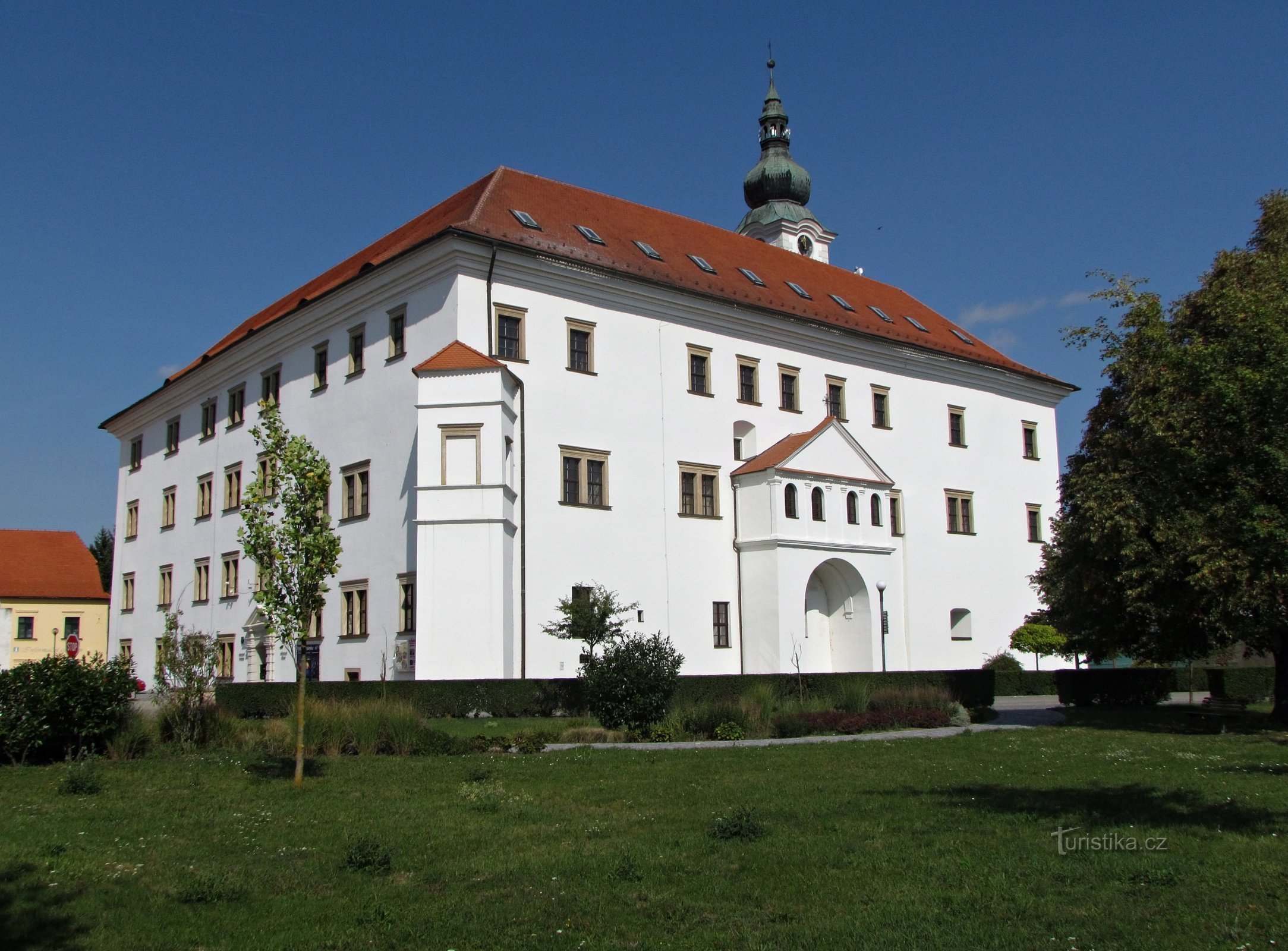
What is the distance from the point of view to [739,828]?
9.16 m

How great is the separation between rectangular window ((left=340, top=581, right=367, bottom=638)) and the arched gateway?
1423cm

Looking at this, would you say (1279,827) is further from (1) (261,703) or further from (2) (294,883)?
(1) (261,703)

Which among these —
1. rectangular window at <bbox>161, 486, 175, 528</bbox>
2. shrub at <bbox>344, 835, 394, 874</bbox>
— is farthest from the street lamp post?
shrub at <bbox>344, 835, 394, 874</bbox>

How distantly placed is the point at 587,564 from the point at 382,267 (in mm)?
10513

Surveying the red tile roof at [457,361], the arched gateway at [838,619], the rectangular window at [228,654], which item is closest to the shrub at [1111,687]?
the arched gateway at [838,619]

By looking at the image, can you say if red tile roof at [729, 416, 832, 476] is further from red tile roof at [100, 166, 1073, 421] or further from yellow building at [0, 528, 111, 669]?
yellow building at [0, 528, 111, 669]

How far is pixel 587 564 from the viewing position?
32.1 meters

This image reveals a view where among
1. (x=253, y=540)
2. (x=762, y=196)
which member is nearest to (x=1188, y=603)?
(x=253, y=540)

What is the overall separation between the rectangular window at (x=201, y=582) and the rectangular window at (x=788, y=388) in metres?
21.6

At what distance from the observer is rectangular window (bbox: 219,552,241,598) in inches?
1532

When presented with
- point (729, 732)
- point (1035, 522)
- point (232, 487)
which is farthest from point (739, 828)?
point (1035, 522)

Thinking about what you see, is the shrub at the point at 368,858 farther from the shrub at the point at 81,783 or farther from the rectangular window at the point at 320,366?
the rectangular window at the point at 320,366

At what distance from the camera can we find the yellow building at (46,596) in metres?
59.7

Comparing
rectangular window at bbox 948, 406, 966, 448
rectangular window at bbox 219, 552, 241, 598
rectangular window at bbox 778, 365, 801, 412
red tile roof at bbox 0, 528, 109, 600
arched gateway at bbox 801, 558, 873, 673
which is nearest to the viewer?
arched gateway at bbox 801, 558, 873, 673
